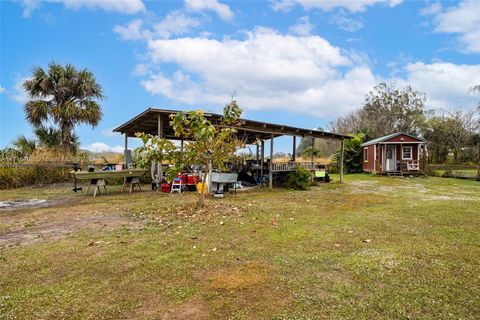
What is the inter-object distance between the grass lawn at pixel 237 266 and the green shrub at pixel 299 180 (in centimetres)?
634

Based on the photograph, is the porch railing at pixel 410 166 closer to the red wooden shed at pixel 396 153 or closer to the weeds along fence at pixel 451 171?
the red wooden shed at pixel 396 153

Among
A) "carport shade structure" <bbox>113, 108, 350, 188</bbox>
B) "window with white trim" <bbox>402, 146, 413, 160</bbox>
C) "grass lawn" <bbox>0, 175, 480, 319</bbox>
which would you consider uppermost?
"carport shade structure" <bbox>113, 108, 350, 188</bbox>

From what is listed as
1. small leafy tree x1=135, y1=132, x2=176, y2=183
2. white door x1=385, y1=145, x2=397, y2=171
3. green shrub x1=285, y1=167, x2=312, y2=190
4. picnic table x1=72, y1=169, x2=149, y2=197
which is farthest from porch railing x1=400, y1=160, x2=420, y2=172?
small leafy tree x1=135, y1=132, x2=176, y2=183

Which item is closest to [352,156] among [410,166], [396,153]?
[396,153]

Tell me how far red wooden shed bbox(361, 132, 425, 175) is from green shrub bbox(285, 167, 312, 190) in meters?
11.1

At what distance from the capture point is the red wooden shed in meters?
21.4

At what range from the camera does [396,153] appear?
22.3m

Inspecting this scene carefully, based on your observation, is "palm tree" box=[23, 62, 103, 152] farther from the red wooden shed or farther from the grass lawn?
the red wooden shed

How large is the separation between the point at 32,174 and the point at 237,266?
13.3 metres

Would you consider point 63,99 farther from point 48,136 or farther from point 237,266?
point 237,266

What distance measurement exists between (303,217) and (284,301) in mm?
3870

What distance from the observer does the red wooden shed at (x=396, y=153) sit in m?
21.4

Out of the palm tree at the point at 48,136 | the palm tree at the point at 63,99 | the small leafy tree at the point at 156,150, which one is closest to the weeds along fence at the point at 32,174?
the palm tree at the point at 63,99

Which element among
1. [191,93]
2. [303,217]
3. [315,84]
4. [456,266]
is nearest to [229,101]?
[303,217]
